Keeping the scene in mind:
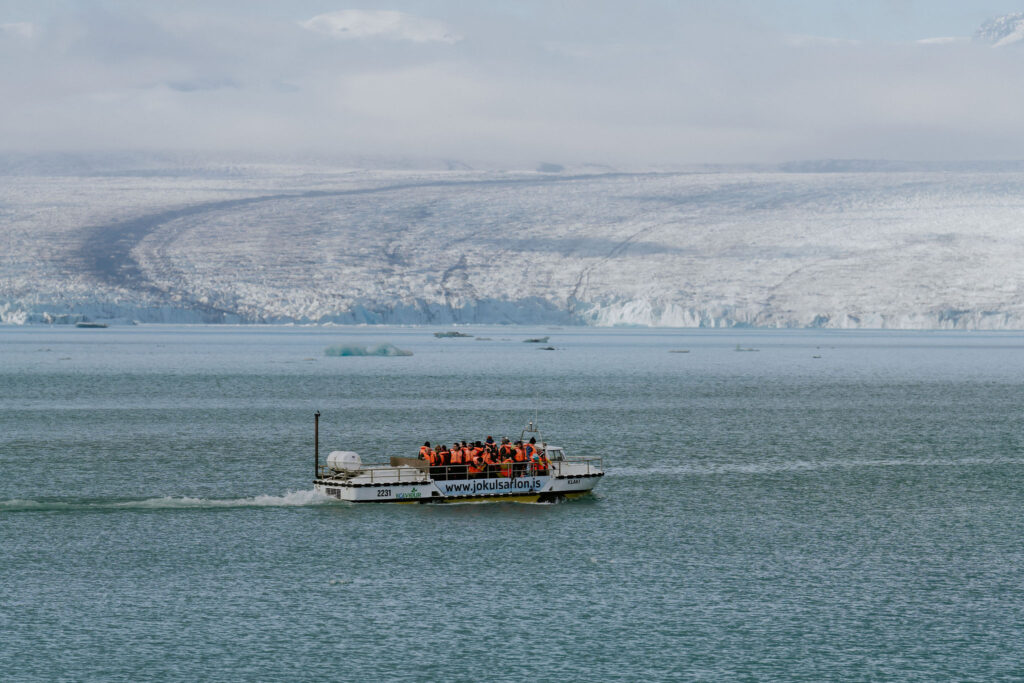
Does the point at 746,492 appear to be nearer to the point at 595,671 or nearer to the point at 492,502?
the point at 492,502

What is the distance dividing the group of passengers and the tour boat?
2 centimetres

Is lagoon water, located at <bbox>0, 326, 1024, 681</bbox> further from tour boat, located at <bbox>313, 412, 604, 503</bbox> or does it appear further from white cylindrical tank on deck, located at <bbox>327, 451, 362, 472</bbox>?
white cylindrical tank on deck, located at <bbox>327, 451, 362, 472</bbox>

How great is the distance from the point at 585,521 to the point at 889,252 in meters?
84.5

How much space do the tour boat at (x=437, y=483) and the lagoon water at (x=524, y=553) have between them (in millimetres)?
402

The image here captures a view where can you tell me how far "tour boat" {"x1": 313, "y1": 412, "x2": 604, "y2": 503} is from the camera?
2466 centimetres

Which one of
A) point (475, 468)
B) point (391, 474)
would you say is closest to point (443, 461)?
point (475, 468)

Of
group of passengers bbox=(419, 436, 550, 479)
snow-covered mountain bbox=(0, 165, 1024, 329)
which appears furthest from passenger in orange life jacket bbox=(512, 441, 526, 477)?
snow-covered mountain bbox=(0, 165, 1024, 329)

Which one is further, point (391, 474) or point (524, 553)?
point (391, 474)

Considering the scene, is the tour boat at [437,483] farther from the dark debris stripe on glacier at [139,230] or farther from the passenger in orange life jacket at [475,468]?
the dark debris stripe on glacier at [139,230]

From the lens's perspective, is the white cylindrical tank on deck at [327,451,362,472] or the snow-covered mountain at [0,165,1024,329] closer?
the white cylindrical tank on deck at [327,451,362,472]

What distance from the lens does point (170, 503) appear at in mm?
24234

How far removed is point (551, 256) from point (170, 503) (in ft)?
279

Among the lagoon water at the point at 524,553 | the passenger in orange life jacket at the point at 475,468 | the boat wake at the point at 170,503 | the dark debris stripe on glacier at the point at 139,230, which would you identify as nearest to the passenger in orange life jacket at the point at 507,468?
the passenger in orange life jacket at the point at 475,468

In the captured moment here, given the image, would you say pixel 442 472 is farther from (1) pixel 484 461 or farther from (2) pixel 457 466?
(1) pixel 484 461
